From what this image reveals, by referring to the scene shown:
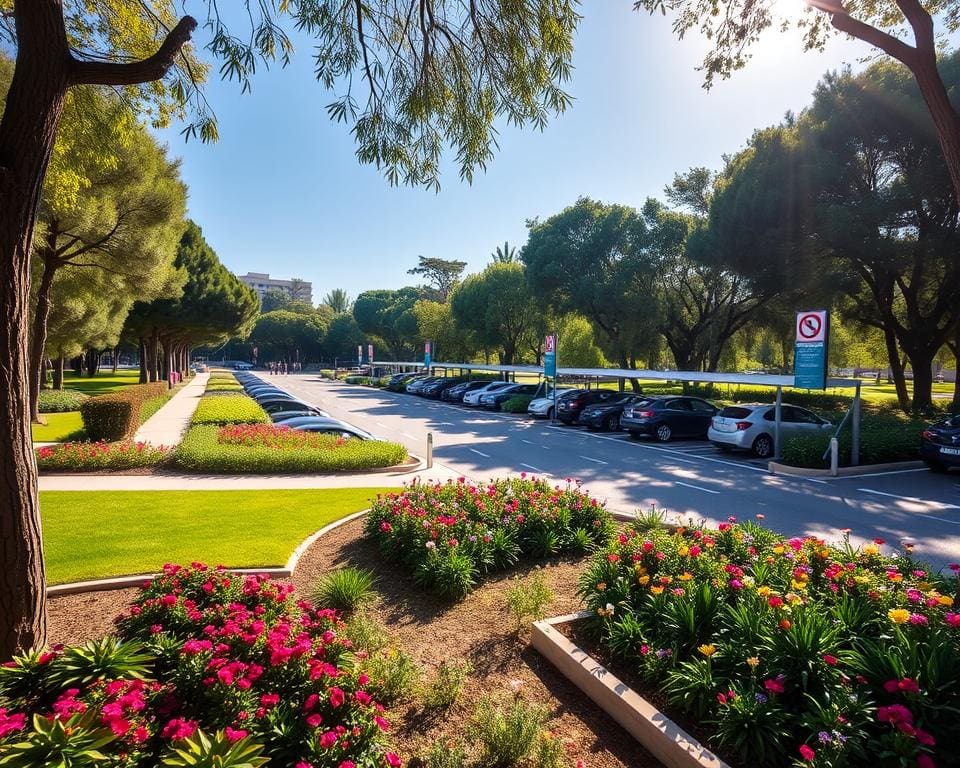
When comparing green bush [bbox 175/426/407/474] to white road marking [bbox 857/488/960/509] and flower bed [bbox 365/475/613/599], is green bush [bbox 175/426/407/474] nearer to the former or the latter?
flower bed [bbox 365/475/613/599]

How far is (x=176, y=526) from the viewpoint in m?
7.31

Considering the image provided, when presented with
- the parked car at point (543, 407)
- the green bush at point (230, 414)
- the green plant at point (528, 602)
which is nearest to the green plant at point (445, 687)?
the green plant at point (528, 602)

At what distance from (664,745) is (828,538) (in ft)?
19.2

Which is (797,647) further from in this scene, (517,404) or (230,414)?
(517,404)

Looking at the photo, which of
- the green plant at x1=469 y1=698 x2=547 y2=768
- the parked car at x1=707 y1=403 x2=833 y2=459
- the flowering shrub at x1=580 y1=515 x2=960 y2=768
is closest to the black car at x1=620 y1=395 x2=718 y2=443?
the parked car at x1=707 y1=403 x2=833 y2=459

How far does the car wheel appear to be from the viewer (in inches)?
575

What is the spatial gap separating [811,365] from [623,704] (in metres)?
11.4

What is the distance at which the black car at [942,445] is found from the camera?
11.6m

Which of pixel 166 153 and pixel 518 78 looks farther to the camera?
pixel 166 153

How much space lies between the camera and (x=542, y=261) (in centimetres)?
3334

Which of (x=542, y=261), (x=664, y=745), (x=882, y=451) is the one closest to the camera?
(x=664, y=745)

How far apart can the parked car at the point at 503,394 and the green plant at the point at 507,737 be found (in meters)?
24.7

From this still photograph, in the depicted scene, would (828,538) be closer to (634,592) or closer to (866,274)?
(634,592)

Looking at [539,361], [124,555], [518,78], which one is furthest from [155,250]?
[539,361]
